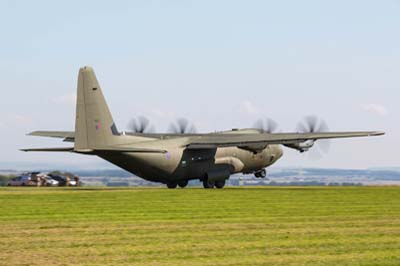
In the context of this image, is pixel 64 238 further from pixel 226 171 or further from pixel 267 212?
pixel 226 171

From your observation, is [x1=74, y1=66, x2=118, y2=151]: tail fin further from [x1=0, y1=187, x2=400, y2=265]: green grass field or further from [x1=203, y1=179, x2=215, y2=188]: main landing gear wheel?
[x1=203, y1=179, x2=215, y2=188]: main landing gear wheel

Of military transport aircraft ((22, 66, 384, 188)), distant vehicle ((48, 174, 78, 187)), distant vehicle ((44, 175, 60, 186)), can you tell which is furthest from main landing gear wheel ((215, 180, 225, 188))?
distant vehicle ((48, 174, 78, 187))

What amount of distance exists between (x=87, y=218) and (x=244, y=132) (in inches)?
1566

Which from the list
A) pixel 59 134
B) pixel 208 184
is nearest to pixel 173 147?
pixel 208 184

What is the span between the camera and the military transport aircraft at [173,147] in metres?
56.2

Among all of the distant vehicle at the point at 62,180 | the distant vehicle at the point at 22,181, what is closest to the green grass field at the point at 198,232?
the distant vehicle at the point at 22,181

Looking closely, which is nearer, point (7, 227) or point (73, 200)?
point (7, 227)

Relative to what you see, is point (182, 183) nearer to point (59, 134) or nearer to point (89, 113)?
point (59, 134)

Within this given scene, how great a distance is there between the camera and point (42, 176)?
293 ft

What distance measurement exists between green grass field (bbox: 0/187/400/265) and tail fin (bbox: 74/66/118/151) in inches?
439

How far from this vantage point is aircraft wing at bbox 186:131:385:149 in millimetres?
64562

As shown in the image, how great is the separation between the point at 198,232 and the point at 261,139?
37592mm

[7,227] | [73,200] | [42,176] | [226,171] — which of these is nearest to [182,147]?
[226,171]

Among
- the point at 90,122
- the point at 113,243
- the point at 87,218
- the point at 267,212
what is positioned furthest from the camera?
the point at 90,122
